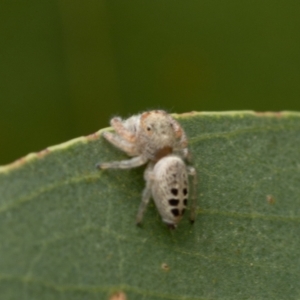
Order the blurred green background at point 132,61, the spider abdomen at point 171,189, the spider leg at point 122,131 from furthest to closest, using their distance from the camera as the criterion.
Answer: the blurred green background at point 132,61
the spider leg at point 122,131
the spider abdomen at point 171,189

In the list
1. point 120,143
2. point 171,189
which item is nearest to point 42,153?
point 120,143

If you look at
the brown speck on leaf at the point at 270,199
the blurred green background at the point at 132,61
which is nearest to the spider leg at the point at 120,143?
the brown speck on leaf at the point at 270,199

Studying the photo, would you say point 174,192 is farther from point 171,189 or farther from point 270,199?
point 270,199

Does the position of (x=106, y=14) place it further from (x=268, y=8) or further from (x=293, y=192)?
(x=293, y=192)

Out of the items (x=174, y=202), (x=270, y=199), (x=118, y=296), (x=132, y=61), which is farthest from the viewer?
(x=132, y=61)

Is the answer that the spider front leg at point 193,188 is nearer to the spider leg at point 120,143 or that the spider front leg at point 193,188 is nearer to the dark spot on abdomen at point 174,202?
the dark spot on abdomen at point 174,202

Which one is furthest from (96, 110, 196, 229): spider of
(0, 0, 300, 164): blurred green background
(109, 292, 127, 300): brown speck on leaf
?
(0, 0, 300, 164): blurred green background
